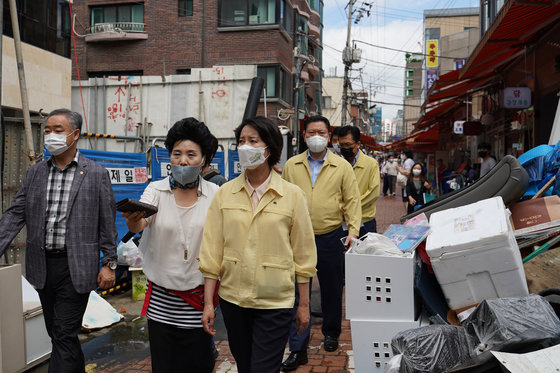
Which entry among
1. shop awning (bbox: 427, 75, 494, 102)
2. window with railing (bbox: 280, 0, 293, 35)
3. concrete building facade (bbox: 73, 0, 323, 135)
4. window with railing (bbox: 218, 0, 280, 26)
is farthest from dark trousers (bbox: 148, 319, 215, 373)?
window with railing (bbox: 280, 0, 293, 35)

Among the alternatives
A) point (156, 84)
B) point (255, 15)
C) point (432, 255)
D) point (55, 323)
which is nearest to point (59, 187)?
point (55, 323)

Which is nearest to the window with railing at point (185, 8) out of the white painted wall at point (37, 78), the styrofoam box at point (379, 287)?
the white painted wall at point (37, 78)

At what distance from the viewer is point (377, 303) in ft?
11.8

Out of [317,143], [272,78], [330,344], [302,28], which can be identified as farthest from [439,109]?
[330,344]

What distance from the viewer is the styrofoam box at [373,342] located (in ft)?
11.7

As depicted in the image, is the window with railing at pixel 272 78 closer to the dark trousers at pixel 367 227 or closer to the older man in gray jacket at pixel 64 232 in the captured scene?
the dark trousers at pixel 367 227

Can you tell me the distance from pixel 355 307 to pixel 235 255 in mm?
1129

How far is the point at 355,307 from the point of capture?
364 centimetres

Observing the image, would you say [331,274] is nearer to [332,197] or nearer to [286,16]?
[332,197]

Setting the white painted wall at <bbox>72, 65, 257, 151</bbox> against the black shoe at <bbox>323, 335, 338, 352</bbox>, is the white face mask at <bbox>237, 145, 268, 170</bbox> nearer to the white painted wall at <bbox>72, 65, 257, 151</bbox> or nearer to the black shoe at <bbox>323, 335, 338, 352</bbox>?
the black shoe at <bbox>323, 335, 338, 352</bbox>

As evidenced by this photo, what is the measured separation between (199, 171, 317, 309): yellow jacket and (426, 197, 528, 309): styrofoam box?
943 mm

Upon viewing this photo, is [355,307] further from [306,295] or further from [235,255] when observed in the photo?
[235,255]

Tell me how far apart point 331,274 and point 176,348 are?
1.94m

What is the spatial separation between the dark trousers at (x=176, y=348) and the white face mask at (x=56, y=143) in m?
1.44
